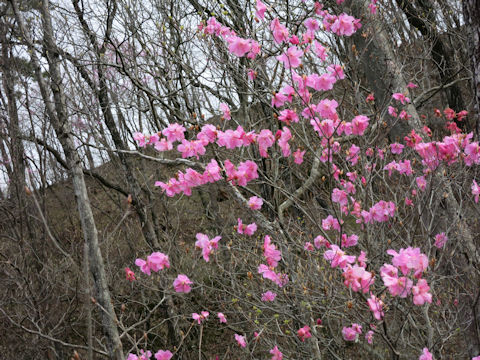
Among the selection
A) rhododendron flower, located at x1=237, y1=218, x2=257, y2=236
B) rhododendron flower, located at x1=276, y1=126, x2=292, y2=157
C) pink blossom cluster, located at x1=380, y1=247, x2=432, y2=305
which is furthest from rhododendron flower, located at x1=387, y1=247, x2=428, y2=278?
rhododendron flower, located at x1=237, y1=218, x2=257, y2=236

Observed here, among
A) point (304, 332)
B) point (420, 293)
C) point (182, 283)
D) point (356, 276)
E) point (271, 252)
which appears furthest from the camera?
point (182, 283)

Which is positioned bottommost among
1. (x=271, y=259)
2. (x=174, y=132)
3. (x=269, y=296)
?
(x=269, y=296)

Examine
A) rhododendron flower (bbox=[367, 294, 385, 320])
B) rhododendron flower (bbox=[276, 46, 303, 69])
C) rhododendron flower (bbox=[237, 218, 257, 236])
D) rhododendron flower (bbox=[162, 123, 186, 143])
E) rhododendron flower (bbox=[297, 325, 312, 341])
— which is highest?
rhododendron flower (bbox=[276, 46, 303, 69])

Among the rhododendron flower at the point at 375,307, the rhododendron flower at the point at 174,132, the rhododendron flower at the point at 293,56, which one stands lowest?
the rhododendron flower at the point at 375,307

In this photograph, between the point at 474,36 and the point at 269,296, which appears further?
the point at 269,296

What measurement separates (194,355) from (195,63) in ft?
13.6

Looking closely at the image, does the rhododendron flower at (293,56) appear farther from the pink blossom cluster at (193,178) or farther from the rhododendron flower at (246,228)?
the rhododendron flower at (246,228)

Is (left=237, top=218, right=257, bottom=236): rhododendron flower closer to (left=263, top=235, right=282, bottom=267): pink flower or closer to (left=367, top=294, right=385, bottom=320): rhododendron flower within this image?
(left=263, top=235, right=282, bottom=267): pink flower

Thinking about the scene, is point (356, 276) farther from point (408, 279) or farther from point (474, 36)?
point (474, 36)

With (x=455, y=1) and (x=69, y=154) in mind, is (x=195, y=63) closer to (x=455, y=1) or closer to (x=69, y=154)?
(x=69, y=154)

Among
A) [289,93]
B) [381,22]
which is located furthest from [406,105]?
[289,93]

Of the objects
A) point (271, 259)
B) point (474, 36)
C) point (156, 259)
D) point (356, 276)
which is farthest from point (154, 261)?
point (474, 36)

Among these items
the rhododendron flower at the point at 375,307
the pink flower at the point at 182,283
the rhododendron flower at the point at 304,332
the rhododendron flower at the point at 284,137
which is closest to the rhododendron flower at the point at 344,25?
the rhododendron flower at the point at 284,137

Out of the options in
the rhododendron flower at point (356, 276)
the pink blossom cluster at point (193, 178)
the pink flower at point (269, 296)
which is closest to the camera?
the rhododendron flower at point (356, 276)
